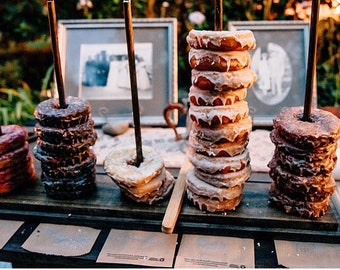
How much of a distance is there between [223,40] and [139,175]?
0.36m

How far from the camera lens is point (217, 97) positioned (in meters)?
0.87

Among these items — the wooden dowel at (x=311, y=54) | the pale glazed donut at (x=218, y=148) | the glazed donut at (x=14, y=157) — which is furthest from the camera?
the glazed donut at (x=14, y=157)

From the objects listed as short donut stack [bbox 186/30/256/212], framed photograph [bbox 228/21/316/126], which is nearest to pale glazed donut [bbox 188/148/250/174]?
short donut stack [bbox 186/30/256/212]

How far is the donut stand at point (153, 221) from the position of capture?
90 centimetres

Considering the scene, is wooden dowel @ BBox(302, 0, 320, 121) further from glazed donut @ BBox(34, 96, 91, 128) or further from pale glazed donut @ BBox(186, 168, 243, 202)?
glazed donut @ BBox(34, 96, 91, 128)

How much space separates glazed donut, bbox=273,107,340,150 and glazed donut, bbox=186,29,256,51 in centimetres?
19

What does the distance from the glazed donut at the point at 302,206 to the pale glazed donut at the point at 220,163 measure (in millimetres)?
122

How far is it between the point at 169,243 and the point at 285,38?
1061mm

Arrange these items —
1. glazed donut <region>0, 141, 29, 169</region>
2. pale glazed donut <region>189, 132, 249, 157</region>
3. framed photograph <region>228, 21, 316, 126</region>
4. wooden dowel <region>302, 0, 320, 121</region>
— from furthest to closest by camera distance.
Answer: framed photograph <region>228, 21, 316, 126</region>, glazed donut <region>0, 141, 29, 169</region>, pale glazed donut <region>189, 132, 249, 157</region>, wooden dowel <region>302, 0, 320, 121</region>

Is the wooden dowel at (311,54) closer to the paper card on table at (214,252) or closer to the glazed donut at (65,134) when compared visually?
the paper card on table at (214,252)

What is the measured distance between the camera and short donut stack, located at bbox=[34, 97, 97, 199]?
3.15 ft

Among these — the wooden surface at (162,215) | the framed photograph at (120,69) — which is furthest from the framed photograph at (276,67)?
the wooden surface at (162,215)

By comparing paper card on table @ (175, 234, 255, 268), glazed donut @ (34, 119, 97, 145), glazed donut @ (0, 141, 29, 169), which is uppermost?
glazed donut @ (34, 119, 97, 145)

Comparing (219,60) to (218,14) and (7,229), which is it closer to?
(218,14)
